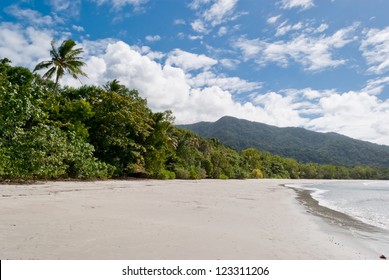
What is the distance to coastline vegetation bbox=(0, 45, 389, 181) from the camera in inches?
651

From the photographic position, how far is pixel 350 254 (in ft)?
17.4

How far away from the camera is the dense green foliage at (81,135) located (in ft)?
54.2

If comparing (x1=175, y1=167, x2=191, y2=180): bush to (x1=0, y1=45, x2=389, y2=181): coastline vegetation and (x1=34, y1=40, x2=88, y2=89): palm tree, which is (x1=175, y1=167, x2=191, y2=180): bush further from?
(x1=34, y1=40, x2=88, y2=89): palm tree

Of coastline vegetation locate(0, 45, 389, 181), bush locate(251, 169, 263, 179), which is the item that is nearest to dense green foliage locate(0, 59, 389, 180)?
coastline vegetation locate(0, 45, 389, 181)

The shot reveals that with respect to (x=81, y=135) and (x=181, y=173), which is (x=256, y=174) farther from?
(x=81, y=135)

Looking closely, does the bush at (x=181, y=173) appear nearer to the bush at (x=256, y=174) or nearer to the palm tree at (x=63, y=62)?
the palm tree at (x=63, y=62)

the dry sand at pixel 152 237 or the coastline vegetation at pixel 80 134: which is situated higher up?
the coastline vegetation at pixel 80 134

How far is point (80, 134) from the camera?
24281mm

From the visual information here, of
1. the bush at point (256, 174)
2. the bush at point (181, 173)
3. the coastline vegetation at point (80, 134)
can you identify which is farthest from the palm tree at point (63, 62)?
the bush at point (256, 174)

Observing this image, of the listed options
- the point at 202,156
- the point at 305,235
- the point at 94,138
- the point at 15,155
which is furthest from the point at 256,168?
the point at 305,235

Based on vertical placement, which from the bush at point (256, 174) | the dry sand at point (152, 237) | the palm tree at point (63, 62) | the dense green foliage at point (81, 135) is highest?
the palm tree at point (63, 62)

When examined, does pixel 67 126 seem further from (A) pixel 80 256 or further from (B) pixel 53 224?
(A) pixel 80 256

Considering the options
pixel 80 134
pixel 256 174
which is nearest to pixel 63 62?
pixel 80 134

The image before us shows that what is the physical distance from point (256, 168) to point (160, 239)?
74.0m
